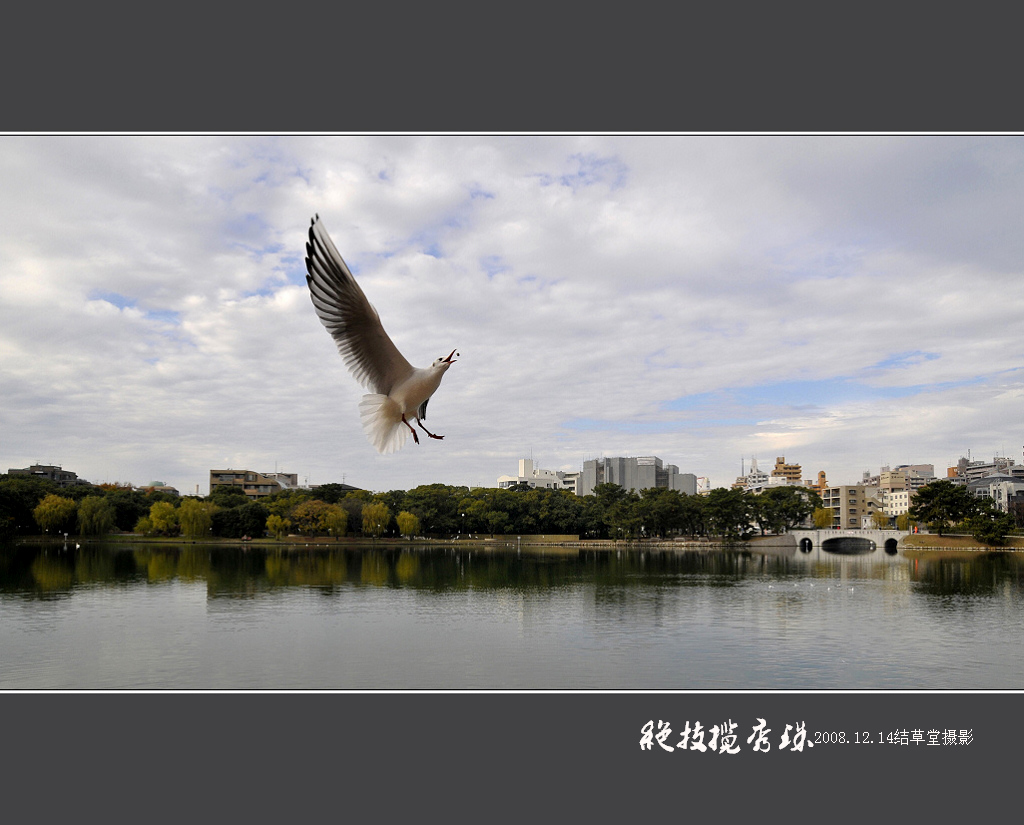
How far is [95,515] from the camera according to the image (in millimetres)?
31375

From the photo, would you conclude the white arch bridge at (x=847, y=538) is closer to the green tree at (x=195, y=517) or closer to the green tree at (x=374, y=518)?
the green tree at (x=374, y=518)

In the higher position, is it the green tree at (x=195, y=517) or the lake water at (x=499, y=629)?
the green tree at (x=195, y=517)

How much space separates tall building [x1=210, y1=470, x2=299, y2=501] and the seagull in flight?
4229cm

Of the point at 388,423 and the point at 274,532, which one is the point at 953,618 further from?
the point at 274,532

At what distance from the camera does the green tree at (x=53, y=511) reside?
2995 centimetres

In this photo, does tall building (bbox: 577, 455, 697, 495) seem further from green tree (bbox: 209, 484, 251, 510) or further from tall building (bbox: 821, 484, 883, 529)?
green tree (bbox: 209, 484, 251, 510)

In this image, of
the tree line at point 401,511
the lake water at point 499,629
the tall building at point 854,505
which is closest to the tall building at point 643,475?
the tree line at point 401,511

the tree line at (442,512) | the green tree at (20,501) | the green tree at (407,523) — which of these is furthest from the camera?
the green tree at (407,523)

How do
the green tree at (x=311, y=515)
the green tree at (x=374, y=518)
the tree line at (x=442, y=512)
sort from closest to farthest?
the tree line at (x=442, y=512), the green tree at (x=311, y=515), the green tree at (x=374, y=518)

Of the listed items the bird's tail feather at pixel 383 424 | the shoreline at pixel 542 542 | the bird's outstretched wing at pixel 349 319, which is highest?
the bird's outstretched wing at pixel 349 319

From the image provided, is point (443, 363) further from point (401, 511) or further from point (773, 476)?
point (773, 476)

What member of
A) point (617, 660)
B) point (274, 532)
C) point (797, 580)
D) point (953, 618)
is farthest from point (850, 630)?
point (274, 532)

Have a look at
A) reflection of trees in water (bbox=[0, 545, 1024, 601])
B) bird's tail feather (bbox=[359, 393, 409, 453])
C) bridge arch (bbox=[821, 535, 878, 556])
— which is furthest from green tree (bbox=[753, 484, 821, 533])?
bird's tail feather (bbox=[359, 393, 409, 453])

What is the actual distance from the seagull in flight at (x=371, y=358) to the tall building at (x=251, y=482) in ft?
139
